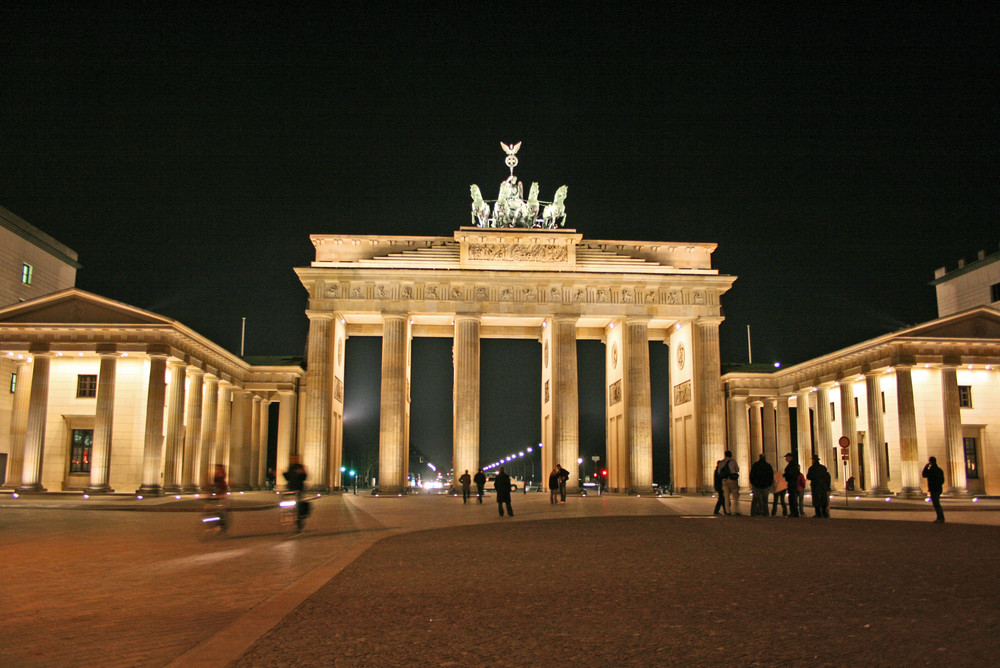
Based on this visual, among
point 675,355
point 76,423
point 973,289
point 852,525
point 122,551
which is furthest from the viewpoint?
point 973,289

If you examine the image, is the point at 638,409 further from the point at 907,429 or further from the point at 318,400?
the point at 318,400

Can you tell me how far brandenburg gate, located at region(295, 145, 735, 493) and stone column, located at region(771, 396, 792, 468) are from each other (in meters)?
8.87

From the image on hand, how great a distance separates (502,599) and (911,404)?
131 feet

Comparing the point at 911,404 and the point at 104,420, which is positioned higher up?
the point at 911,404

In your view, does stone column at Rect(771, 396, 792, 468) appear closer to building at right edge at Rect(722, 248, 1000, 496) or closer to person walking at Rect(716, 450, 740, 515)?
building at right edge at Rect(722, 248, 1000, 496)

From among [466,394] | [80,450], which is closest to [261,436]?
[80,450]

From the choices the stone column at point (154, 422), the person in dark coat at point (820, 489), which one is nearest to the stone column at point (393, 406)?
the stone column at point (154, 422)

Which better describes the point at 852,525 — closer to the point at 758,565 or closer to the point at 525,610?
the point at 758,565

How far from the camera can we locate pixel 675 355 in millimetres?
59812

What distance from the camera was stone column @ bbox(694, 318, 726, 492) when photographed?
174ft

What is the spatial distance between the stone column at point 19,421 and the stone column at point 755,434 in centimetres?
4751

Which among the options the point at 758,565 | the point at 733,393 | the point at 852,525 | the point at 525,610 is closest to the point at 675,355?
the point at 733,393

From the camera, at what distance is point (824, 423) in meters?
53.6

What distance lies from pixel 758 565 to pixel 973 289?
61860 millimetres
